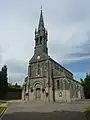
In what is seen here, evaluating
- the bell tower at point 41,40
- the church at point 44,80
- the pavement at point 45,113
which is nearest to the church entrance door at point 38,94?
the church at point 44,80

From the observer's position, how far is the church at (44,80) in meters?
40.8

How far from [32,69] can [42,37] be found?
32.2 feet

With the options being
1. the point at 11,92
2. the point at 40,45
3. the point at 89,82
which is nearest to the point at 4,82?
the point at 11,92

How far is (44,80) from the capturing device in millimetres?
42969

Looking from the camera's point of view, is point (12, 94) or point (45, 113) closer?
point (45, 113)

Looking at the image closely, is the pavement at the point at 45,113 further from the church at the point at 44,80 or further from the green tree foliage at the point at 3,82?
the green tree foliage at the point at 3,82

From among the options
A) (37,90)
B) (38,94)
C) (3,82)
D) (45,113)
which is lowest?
(45,113)

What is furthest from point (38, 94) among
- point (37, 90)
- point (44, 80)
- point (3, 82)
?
point (3, 82)

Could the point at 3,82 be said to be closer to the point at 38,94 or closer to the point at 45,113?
the point at 38,94

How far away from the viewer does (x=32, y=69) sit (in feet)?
152

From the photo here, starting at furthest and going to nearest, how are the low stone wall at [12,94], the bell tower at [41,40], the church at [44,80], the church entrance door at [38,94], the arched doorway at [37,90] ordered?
the low stone wall at [12,94] < the bell tower at [41,40] < the arched doorway at [37,90] < the church entrance door at [38,94] < the church at [44,80]

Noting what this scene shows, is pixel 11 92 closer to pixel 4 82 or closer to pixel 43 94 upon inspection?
pixel 4 82

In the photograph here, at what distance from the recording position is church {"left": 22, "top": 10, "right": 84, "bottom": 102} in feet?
134

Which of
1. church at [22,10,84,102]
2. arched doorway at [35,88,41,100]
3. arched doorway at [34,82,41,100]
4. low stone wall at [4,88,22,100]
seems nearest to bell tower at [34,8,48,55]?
church at [22,10,84,102]
